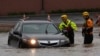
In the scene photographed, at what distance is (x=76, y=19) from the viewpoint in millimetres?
46781

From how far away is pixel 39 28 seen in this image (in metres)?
21.6

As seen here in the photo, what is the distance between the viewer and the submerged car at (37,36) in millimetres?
20250

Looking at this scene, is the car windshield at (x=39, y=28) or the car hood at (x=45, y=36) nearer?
the car hood at (x=45, y=36)

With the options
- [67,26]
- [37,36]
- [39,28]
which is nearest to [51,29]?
[39,28]

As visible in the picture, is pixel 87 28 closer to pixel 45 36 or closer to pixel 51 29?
pixel 51 29

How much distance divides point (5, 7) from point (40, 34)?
106 feet

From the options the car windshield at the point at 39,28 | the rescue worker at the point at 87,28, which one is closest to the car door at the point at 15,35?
the car windshield at the point at 39,28

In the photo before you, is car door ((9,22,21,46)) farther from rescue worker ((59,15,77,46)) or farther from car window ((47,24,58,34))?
rescue worker ((59,15,77,46))

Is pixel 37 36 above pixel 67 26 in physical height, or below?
below

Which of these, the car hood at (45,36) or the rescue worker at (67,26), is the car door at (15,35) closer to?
the car hood at (45,36)

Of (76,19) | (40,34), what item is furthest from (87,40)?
(76,19)

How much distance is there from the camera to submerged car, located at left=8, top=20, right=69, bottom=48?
20250 millimetres

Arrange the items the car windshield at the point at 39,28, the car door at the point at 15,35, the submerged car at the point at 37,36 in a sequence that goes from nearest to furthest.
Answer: the submerged car at the point at 37,36 → the car door at the point at 15,35 → the car windshield at the point at 39,28

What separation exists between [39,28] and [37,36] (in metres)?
1.22
